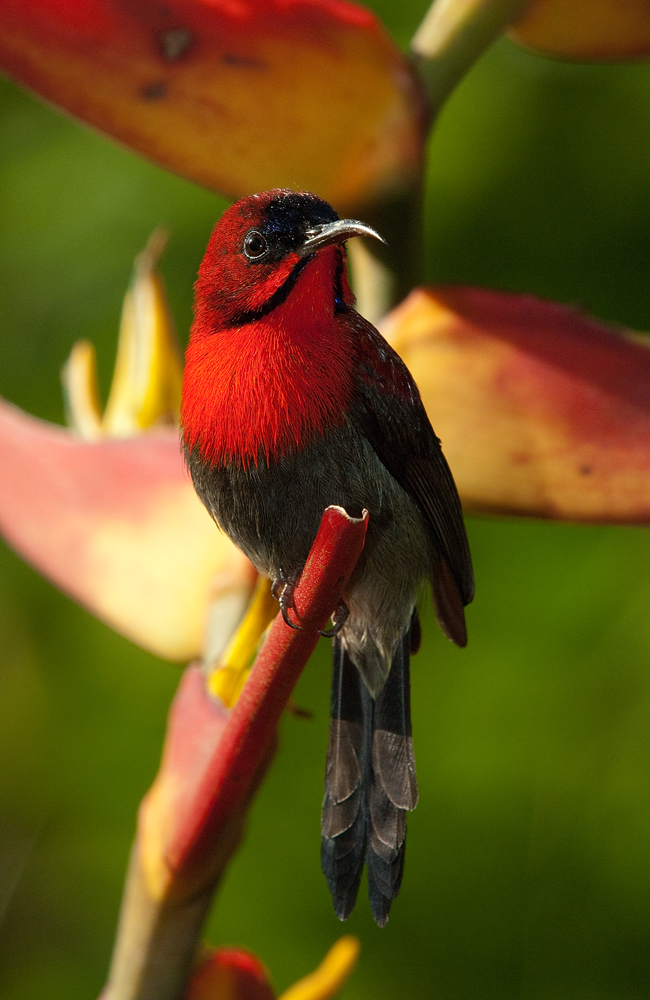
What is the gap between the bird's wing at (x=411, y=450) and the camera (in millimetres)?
505

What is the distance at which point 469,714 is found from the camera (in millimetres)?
922

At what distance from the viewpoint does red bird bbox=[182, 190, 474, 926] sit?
503mm

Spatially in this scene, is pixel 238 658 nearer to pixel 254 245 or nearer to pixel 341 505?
pixel 341 505

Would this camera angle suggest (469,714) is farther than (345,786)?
Yes

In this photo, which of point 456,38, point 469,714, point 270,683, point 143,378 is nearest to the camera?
point 270,683

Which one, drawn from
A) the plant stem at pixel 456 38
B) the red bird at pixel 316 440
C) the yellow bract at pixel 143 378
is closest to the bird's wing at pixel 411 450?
the red bird at pixel 316 440

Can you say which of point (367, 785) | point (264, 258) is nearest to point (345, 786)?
point (367, 785)

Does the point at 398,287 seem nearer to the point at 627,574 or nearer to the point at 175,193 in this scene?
the point at 627,574

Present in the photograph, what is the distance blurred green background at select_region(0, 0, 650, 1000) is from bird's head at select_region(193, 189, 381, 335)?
461 millimetres

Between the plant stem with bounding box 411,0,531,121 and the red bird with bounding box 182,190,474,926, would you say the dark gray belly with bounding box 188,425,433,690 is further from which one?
the plant stem with bounding box 411,0,531,121

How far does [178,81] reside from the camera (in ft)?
1.53

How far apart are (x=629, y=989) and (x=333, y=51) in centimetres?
72

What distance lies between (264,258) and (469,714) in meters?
0.51

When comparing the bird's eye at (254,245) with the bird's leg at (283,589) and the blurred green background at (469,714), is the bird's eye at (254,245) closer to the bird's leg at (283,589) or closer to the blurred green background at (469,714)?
the bird's leg at (283,589)
